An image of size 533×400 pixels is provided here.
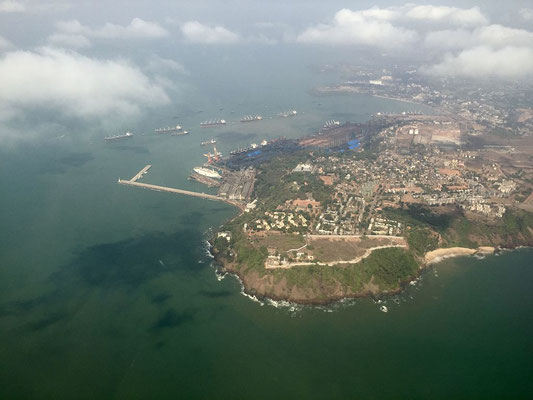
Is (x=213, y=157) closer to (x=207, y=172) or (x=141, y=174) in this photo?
(x=207, y=172)

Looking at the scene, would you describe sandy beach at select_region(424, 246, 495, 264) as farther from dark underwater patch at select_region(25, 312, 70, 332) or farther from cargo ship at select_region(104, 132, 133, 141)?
cargo ship at select_region(104, 132, 133, 141)

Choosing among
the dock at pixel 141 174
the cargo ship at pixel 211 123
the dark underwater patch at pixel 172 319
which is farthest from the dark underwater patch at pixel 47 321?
the cargo ship at pixel 211 123

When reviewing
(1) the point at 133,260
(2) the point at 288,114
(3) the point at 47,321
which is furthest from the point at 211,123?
(3) the point at 47,321

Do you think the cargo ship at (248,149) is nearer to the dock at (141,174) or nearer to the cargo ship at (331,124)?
the dock at (141,174)

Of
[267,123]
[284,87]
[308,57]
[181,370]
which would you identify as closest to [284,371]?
[181,370]

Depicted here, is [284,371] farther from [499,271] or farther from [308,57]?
[308,57]
